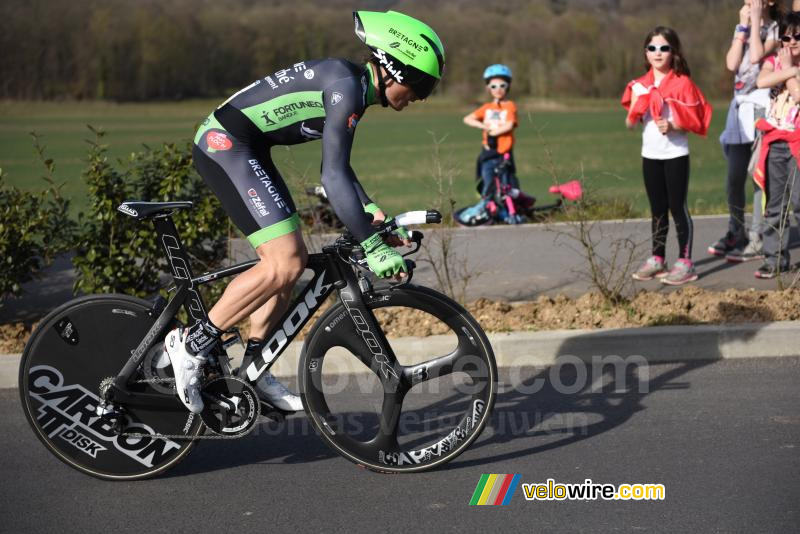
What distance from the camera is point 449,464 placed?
5.02 m

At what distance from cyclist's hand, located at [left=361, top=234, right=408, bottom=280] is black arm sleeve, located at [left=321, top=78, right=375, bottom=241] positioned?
0.04 m

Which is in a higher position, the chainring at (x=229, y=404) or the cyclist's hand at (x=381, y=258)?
the cyclist's hand at (x=381, y=258)

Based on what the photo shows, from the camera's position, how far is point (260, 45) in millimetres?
71812

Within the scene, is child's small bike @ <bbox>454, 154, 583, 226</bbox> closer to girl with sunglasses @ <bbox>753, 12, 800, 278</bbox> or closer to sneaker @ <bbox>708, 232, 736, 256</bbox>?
sneaker @ <bbox>708, 232, 736, 256</bbox>

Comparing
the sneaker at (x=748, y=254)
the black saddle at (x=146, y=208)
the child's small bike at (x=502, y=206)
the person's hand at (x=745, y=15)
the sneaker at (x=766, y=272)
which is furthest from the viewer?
the child's small bike at (x=502, y=206)

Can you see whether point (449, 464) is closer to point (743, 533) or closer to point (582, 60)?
point (743, 533)

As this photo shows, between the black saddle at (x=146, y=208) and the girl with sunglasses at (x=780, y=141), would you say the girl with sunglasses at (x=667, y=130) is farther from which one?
the black saddle at (x=146, y=208)

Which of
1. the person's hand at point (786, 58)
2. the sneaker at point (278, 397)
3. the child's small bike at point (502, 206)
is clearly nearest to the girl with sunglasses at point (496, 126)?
the child's small bike at point (502, 206)

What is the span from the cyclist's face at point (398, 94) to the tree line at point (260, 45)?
47.7 metres

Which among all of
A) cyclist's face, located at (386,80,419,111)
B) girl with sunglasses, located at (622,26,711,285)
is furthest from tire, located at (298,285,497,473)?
girl with sunglasses, located at (622,26,711,285)

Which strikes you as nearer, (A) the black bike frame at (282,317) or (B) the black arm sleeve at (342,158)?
(B) the black arm sleeve at (342,158)

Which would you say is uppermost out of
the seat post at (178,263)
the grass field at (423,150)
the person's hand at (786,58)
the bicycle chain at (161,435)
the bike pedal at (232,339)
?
the person's hand at (786,58)

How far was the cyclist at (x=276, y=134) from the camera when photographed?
4.57 m

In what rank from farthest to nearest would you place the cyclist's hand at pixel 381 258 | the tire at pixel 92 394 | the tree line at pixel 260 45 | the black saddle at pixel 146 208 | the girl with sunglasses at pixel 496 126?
the tree line at pixel 260 45 < the girl with sunglasses at pixel 496 126 < the tire at pixel 92 394 < the black saddle at pixel 146 208 < the cyclist's hand at pixel 381 258
